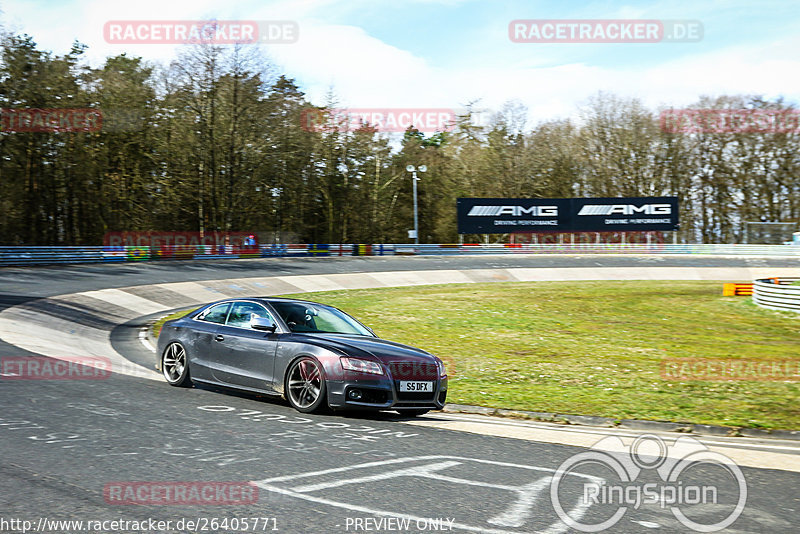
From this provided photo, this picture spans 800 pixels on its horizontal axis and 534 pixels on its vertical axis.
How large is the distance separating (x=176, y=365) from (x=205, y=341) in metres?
0.84

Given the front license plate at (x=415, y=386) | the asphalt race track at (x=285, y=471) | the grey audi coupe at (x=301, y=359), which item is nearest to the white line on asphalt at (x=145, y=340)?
the grey audi coupe at (x=301, y=359)

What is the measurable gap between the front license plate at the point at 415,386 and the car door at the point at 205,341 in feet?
9.18

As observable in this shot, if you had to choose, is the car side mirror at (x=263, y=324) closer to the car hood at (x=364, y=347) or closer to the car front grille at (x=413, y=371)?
the car hood at (x=364, y=347)

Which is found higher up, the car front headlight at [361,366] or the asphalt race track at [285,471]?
the car front headlight at [361,366]

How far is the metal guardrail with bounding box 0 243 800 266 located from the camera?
125 feet

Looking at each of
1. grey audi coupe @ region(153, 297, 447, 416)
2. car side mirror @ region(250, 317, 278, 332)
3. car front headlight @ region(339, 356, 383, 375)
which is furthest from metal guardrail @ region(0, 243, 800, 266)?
car front headlight @ region(339, 356, 383, 375)

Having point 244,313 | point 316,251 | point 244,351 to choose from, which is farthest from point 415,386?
point 316,251

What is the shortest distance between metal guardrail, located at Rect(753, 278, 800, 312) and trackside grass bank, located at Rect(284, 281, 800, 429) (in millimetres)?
565

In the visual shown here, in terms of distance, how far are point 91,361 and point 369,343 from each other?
637 cm

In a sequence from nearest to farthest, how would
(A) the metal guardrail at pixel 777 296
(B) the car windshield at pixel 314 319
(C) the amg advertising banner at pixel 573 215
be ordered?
(B) the car windshield at pixel 314 319
(A) the metal guardrail at pixel 777 296
(C) the amg advertising banner at pixel 573 215

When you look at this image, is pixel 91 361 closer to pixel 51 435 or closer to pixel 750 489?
pixel 51 435

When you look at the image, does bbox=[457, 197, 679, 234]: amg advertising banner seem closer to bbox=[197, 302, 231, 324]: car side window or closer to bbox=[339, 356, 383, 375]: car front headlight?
bbox=[197, 302, 231, 324]: car side window

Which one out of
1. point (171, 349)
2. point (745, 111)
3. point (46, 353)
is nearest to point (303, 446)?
point (171, 349)

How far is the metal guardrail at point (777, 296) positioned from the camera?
25203mm
